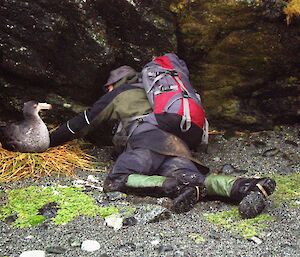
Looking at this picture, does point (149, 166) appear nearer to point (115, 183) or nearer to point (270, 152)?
point (115, 183)

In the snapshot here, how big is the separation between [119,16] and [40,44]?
113cm

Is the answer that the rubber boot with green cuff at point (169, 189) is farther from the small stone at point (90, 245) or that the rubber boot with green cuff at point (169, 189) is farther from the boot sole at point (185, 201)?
the small stone at point (90, 245)

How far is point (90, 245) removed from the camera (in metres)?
4.14

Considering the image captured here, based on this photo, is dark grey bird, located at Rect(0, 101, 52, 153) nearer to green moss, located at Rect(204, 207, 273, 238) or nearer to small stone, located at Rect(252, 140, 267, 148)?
green moss, located at Rect(204, 207, 273, 238)

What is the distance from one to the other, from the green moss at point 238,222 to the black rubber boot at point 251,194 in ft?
0.23

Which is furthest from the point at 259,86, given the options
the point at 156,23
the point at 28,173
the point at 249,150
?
the point at 28,173

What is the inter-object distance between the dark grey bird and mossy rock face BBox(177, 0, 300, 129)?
2.24m

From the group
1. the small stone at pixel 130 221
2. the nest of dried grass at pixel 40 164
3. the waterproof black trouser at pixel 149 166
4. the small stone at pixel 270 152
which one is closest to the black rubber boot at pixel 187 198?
the waterproof black trouser at pixel 149 166

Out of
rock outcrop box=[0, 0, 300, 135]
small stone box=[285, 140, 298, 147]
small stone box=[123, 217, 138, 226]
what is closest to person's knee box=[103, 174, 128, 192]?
small stone box=[123, 217, 138, 226]

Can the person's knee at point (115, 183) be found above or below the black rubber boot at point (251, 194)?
below

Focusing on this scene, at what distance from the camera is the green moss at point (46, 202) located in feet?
15.4

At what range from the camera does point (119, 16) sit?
21.8 ft

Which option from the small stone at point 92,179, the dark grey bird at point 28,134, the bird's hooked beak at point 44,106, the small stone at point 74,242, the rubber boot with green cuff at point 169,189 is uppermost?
the bird's hooked beak at point 44,106

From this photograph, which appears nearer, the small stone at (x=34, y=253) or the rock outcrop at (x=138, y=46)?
the small stone at (x=34, y=253)
